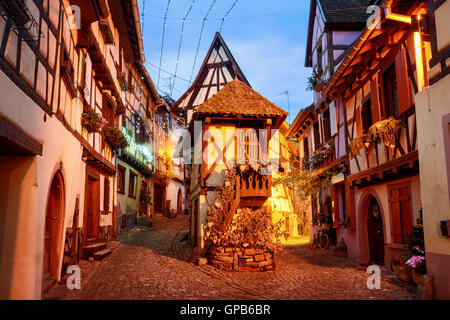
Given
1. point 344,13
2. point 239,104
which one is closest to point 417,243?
point 239,104

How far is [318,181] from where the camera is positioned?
15266 millimetres

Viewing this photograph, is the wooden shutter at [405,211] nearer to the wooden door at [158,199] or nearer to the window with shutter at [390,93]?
the window with shutter at [390,93]

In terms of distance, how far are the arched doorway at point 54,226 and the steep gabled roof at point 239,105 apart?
5.33 m

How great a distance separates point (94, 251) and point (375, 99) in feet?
28.1

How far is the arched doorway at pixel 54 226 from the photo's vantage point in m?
7.44

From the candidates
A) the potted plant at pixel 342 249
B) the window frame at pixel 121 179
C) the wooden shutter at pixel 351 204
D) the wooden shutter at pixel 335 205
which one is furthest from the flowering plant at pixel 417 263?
the window frame at pixel 121 179

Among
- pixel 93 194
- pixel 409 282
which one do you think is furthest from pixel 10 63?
pixel 409 282

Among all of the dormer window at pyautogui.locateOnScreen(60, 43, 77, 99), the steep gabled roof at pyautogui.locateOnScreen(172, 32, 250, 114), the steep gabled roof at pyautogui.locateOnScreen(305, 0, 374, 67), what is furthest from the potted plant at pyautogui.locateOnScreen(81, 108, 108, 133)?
the steep gabled roof at pyautogui.locateOnScreen(172, 32, 250, 114)

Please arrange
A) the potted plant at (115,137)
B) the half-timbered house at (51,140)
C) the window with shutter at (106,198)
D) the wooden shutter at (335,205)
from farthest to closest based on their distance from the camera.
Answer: the wooden shutter at (335,205)
the window with shutter at (106,198)
the potted plant at (115,137)
the half-timbered house at (51,140)

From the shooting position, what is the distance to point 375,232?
35.5 feet

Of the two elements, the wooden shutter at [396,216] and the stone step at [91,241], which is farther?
the stone step at [91,241]

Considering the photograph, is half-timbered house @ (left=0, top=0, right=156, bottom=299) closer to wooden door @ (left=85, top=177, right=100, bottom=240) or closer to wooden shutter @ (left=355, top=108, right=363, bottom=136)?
wooden door @ (left=85, top=177, right=100, bottom=240)

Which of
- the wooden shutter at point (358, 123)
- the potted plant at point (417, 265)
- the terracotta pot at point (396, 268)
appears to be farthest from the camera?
the wooden shutter at point (358, 123)
